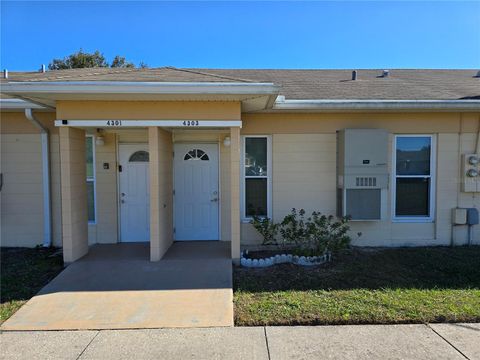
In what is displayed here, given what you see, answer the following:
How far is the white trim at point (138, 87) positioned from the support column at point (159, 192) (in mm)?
813

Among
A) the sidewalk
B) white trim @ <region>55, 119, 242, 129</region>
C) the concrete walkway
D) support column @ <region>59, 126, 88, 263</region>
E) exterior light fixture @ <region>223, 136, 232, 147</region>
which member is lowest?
the sidewalk

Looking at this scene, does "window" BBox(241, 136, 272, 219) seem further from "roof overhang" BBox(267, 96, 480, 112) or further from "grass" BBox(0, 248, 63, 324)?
"grass" BBox(0, 248, 63, 324)

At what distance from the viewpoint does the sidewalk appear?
11.3ft

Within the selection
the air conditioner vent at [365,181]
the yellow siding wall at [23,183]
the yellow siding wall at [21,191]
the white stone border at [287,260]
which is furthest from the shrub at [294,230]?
the yellow siding wall at [21,191]

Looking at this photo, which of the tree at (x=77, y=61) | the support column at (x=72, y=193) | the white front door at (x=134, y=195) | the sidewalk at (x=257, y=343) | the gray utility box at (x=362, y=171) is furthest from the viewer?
the tree at (x=77, y=61)

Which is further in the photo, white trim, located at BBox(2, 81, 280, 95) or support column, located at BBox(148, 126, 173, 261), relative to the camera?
support column, located at BBox(148, 126, 173, 261)

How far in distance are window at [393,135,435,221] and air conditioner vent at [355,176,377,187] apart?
0.73 meters

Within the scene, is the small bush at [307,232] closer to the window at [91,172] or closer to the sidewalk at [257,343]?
the sidewalk at [257,343]

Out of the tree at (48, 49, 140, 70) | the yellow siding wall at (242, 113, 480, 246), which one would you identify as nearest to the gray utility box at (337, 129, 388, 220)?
the yellow siding wall at (242, 113, 480, 246)

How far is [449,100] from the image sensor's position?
22.7 feet

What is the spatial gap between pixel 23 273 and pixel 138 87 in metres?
3.65

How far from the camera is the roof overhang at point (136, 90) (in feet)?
17.3

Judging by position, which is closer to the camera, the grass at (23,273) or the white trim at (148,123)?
the grass at (23,273)

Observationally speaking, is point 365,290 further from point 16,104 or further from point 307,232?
point 16,104
